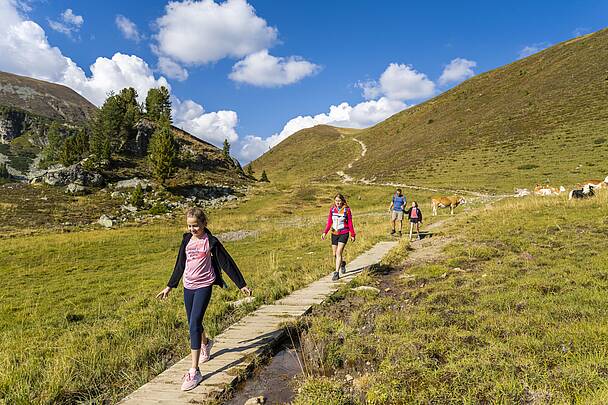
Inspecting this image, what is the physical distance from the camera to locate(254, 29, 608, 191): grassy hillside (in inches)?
1871

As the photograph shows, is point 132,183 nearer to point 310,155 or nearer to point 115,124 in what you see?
point 115,124

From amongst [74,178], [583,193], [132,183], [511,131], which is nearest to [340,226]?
[583,193]

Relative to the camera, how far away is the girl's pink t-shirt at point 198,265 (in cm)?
554

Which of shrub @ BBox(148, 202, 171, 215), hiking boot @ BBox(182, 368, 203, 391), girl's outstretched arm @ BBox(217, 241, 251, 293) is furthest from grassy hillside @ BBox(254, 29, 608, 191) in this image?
hiking boot @ BBox(182, 368, 203, 391)

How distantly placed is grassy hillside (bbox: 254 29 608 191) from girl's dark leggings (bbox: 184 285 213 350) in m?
43.7

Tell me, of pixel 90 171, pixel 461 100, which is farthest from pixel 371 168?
pixel 90 171

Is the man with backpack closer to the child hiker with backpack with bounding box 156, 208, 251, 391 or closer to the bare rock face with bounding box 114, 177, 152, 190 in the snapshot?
the child hiker with backpack with bounding box 156, 208, 251, 391

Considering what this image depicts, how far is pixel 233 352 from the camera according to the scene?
6094 millimetres

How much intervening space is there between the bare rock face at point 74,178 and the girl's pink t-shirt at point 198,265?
59477 millimetres

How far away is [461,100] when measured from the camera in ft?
337

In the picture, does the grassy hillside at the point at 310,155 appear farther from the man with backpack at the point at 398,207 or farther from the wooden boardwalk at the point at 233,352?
the wooden boardwalk at the point at 233,352

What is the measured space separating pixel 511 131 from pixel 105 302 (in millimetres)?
73651

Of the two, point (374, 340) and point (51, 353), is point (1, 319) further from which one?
point (374, 340)

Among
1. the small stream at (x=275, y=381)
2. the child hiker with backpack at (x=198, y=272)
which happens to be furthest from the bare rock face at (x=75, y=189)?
the small stream at (x=275, y=381)
